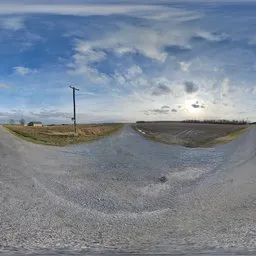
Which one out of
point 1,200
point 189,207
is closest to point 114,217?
point 189,207

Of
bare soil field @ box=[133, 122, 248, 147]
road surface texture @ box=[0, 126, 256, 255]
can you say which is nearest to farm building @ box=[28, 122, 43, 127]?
road surface texture @ box=[0, 126, 256, 255]

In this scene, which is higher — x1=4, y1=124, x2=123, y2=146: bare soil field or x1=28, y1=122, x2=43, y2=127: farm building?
x1=28, y1=122, x2=43, y2=127: farm building

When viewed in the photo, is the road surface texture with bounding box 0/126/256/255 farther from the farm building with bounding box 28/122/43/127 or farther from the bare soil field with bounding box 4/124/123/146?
the farm building with bounding box 28/122/43/127

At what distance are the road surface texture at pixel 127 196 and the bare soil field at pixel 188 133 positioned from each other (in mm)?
95

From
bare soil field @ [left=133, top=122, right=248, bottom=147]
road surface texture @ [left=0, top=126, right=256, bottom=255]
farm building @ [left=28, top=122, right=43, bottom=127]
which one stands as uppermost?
farm building @ [left=28, top=122, right=43, bottom=127]

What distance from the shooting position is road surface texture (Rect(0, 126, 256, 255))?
364 cm

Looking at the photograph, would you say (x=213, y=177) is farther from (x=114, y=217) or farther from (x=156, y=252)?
(x=156, y=252)

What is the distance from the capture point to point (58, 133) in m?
5.73

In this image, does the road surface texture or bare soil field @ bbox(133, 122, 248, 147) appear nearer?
the road surface texture

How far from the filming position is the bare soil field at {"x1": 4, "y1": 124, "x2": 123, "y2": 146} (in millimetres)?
5699

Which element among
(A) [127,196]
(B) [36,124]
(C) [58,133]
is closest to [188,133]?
(A) [127,196]

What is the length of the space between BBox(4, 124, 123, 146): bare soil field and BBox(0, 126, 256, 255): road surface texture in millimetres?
94

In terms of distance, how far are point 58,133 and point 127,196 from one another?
1306mm

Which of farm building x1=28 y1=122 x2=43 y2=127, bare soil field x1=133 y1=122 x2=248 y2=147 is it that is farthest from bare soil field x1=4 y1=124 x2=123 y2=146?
bare soil field x1=133 y1=122 x2=248 y2=147
